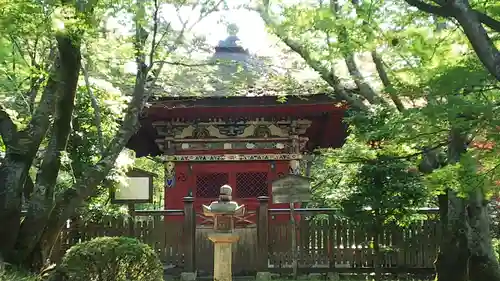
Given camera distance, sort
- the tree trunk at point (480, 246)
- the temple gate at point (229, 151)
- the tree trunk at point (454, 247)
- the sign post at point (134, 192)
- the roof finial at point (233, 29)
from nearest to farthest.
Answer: the tree trunk at point (480, 246) → the tree trunk at point (454, 247) → the sign post at point (134, 192) → the roof finial at point (233, 29) → the temple gate at point (229, 151)

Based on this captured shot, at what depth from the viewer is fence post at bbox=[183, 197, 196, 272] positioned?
11.1m

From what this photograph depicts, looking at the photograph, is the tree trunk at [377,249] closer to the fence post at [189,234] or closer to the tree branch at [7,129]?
the fence post at [189,234]

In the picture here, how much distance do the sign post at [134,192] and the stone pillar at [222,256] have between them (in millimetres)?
3849

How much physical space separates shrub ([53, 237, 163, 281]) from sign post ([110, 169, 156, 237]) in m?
4.32

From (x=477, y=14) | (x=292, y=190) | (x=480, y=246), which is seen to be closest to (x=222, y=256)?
(x=292, y=190)

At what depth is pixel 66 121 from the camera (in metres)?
8.03

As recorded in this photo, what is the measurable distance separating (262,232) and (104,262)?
16.4 ft

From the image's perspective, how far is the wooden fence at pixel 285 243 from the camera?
11.1 meters

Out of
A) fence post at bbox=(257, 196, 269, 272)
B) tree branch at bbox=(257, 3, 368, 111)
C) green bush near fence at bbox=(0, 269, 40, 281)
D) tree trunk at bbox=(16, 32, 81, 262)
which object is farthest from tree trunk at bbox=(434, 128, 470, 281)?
green bush near fence at bbox=(0, 269, 40, 281)

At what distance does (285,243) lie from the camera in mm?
11180

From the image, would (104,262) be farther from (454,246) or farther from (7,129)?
(454,246)

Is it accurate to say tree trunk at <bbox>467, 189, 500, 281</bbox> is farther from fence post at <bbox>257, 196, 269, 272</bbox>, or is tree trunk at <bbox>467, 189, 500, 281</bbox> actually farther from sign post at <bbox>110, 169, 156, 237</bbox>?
sign post at <bbox>110, 169, 156, 237</bbox>

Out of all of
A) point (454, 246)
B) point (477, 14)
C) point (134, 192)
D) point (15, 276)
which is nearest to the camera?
point (477, 14)

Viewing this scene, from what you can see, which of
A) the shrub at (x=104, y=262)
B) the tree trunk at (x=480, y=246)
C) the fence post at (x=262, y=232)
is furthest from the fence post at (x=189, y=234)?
the tree trunk at (x=480, y=246)
